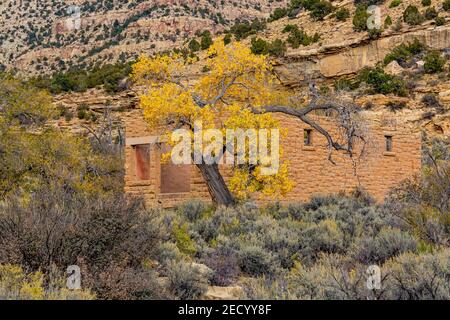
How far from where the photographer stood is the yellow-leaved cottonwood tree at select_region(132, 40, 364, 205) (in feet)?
54.2

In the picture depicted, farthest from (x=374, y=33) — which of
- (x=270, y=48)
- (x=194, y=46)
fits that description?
(x=194, y=46)

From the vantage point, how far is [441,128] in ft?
107

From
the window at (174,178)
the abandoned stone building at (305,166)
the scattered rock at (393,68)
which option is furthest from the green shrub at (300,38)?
the window at (174,178)

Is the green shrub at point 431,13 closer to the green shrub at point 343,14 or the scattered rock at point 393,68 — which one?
the scattered rock at point 393,68

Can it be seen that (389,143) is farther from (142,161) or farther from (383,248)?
(383,248)

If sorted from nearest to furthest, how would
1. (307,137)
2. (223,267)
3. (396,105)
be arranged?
(223,267) → (307,137) → (396,105)

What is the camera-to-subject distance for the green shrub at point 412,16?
1594 inches

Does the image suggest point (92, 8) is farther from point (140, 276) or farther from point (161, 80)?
point (140, 276)

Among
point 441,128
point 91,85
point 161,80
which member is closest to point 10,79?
point 161,80

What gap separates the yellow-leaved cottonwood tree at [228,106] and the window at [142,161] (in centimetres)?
277

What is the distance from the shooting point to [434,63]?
37.0m

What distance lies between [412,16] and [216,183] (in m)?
28.3

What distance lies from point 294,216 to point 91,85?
125ft

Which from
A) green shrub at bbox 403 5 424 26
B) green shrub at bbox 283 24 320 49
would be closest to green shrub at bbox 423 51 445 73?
green shrub at bbox 403 5 424 26
